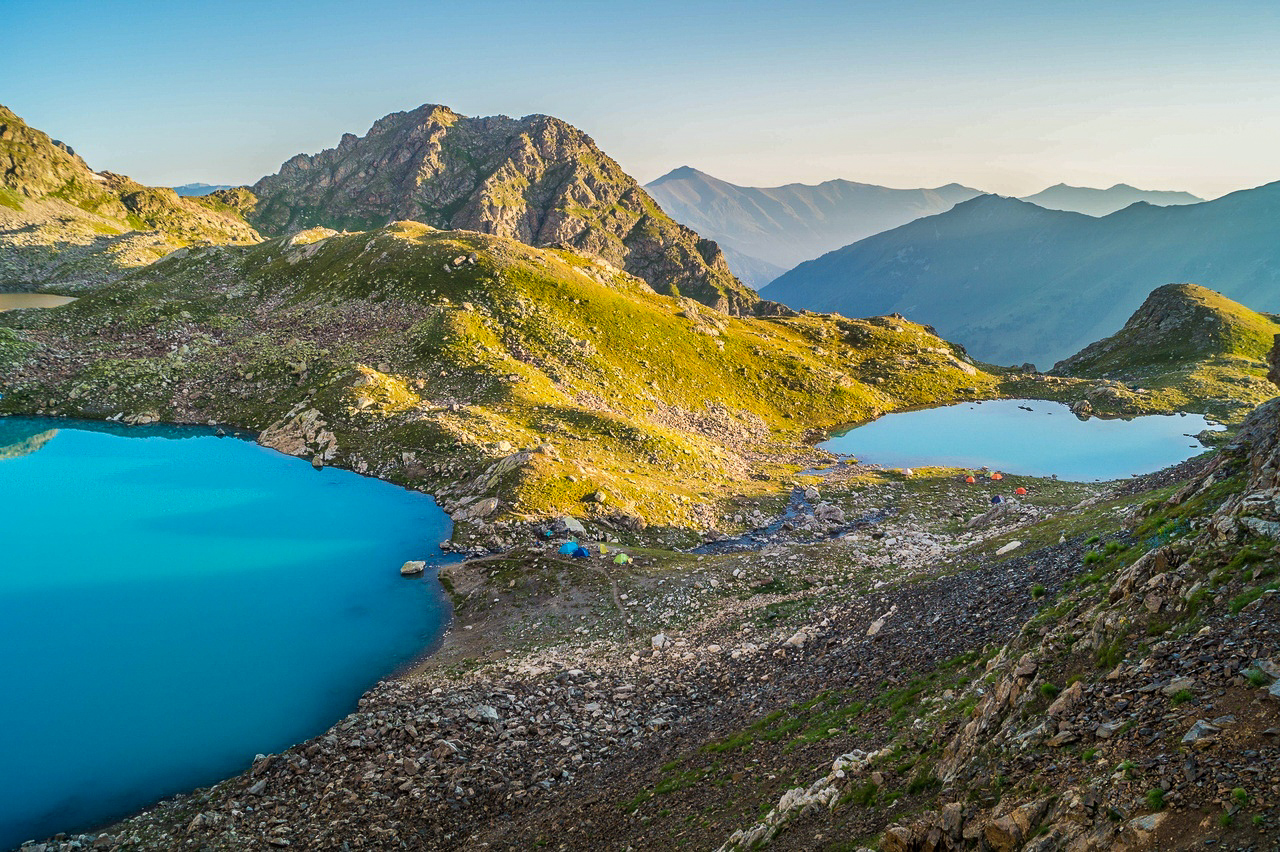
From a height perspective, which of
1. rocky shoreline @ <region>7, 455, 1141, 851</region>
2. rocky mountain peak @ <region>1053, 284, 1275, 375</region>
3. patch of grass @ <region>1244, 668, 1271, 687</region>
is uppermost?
rocky mountain peak @ <region>1053, 284, 1275, 375</region>

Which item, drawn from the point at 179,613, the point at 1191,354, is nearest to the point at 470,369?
the point at 179,613

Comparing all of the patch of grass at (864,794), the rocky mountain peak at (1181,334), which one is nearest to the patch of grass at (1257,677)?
the patch of grass at (864,794)

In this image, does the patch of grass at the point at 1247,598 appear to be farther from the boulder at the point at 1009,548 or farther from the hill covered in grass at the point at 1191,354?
the hill covered in grass at the point at 1191,354

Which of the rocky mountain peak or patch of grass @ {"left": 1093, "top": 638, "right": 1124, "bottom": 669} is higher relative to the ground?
the rocky mountain peak

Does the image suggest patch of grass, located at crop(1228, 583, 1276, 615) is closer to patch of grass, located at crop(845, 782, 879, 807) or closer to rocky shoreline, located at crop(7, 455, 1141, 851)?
patch of grass, located at crop(845, 782, 879, 807)

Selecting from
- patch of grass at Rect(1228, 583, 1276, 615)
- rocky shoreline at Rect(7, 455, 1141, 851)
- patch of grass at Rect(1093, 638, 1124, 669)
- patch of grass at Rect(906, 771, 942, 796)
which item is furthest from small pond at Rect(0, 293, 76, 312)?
patch of grass at Rect(1228, 583, 1276, 615)
